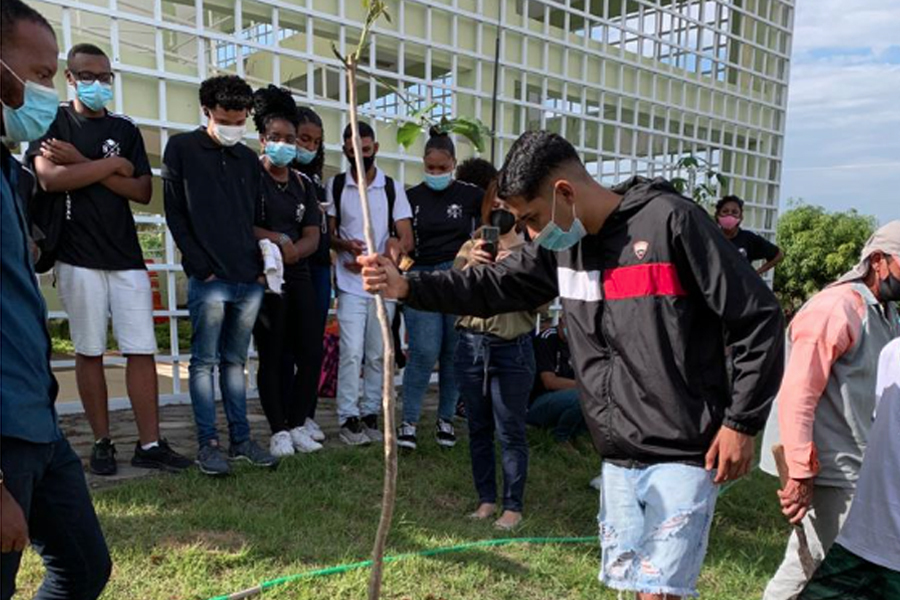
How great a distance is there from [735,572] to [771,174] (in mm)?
7462

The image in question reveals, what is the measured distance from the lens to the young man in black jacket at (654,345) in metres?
1.91

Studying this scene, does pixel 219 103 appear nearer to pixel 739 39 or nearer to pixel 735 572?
pixel 735 572

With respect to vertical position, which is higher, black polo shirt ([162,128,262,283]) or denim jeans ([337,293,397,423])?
black polo shirt ([162,128,262,283])

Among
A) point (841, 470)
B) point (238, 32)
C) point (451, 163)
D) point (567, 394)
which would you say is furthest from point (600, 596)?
point (238, 32)

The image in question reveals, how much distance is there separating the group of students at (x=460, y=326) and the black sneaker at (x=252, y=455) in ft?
0.04

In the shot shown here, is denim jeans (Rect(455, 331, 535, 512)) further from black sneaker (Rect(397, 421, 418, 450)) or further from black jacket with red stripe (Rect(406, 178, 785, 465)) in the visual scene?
black jacket with red stripe (Rect(406, 178, 785, 465))

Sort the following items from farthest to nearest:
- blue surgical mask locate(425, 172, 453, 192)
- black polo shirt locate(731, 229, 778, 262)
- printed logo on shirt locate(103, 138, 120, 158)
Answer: black polo shirt locate(731, 229, 778, 262), blue surgical mask locate(425, 172, 453, 192), printed logo on shirt locate(103, 138, 120, 158)

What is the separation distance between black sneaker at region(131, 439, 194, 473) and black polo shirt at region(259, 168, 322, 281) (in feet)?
3.64

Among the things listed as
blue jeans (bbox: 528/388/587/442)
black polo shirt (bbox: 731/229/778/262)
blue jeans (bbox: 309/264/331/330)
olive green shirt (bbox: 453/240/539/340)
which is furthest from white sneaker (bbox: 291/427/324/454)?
black polo shirt (bbox: 731/229/778/262)

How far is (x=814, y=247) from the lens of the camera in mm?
19250

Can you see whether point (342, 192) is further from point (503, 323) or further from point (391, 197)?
point (503, 323)

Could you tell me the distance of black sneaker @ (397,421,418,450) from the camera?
438cm

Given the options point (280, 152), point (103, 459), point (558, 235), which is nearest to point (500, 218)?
point (280, 152)

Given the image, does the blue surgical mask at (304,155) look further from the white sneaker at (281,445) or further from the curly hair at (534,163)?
the curly hair at (534,163)
